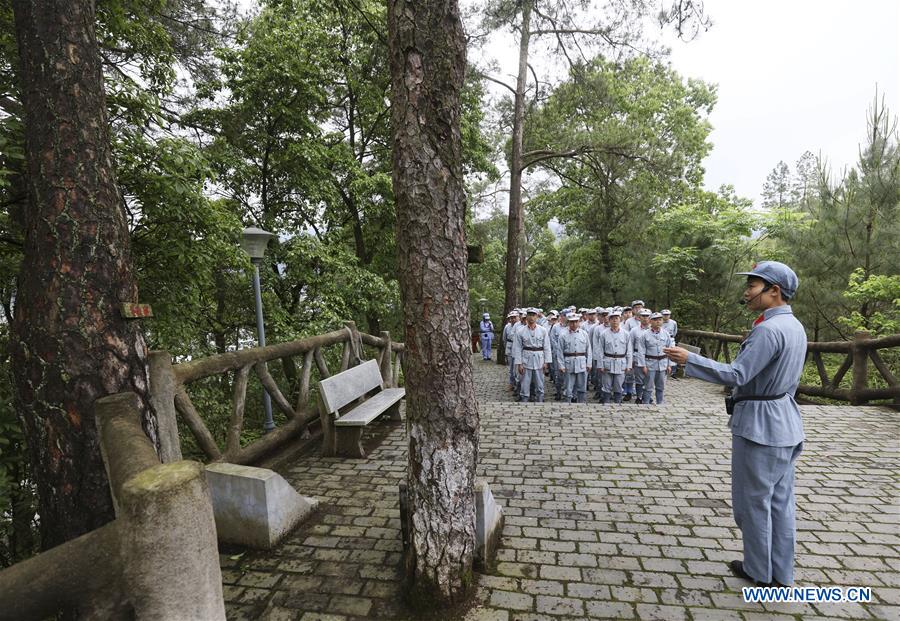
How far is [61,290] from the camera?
2340mm

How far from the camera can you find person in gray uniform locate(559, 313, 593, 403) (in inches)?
377

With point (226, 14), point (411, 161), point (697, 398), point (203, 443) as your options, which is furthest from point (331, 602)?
point (226, 14)

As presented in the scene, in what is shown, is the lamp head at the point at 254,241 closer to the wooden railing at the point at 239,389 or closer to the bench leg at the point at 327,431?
the wooden railing at the point at 239,389

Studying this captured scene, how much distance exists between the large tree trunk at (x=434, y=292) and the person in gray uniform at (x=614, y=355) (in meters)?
Result: 7.58

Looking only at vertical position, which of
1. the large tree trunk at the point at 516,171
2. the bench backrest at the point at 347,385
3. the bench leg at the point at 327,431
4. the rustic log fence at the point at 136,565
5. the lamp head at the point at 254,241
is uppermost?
the large tree trunk at the point at 516,171

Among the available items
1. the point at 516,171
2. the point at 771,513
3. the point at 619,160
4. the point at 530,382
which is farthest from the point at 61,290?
the point at 619,160

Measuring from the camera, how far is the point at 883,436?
5.61 metres

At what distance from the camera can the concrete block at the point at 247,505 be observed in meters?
3.32

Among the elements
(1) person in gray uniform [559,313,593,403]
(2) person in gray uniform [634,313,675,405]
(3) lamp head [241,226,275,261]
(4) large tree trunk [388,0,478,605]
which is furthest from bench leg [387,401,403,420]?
(2) person in gray uniform [634,313,675,405]

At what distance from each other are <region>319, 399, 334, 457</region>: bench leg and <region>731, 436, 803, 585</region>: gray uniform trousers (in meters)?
4.14

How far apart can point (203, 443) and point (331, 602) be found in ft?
6.91

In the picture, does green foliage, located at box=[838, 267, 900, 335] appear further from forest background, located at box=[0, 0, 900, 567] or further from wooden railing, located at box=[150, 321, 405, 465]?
wooden railing, located at box=[150, 321, 405, 465]

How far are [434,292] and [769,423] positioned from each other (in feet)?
7.54

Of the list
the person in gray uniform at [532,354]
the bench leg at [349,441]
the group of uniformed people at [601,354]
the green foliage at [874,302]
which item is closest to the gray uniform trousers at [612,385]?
the group of uniformed people at [601,354]
